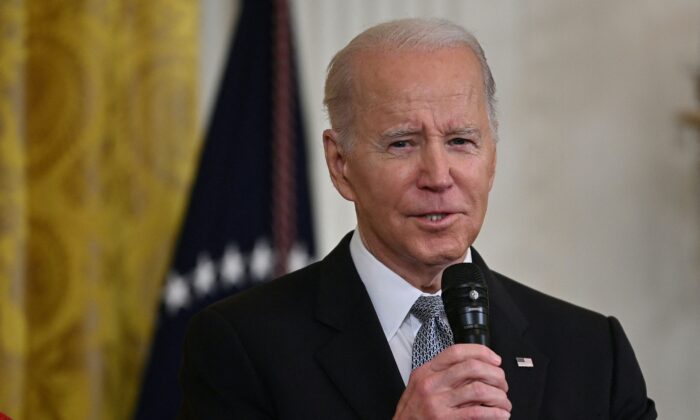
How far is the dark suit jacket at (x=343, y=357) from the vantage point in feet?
8.03

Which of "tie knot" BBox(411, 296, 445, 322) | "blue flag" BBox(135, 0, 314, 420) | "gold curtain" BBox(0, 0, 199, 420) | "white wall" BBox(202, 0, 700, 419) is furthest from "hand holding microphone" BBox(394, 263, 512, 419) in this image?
"white wall" BBox(202, 0, 700, 419)

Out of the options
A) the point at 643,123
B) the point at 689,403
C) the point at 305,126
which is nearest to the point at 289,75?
the point at 305,126

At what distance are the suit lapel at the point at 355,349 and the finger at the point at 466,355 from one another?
1.35ft

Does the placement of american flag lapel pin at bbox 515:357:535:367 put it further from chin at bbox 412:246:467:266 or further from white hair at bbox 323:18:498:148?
white hair at bbox 323:18:498:148

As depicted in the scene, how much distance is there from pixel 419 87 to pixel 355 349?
0.56m

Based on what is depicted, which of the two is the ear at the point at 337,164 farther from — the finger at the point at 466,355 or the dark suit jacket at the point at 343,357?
the finger at the point at 466,355

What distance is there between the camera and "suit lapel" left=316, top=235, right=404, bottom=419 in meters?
2.44

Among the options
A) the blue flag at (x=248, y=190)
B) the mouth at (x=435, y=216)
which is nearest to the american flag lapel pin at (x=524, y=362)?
the mouth at (x=435, y=216)

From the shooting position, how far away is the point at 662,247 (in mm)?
4582

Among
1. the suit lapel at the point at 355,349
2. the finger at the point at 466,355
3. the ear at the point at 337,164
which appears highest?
the ear at the point at 337,164

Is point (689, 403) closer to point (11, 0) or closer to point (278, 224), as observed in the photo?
point (278, 224)

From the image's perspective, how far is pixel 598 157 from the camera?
15.1 ft

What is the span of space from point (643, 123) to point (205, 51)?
5.56 feet

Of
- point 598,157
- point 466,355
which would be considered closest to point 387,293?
point 466,355
